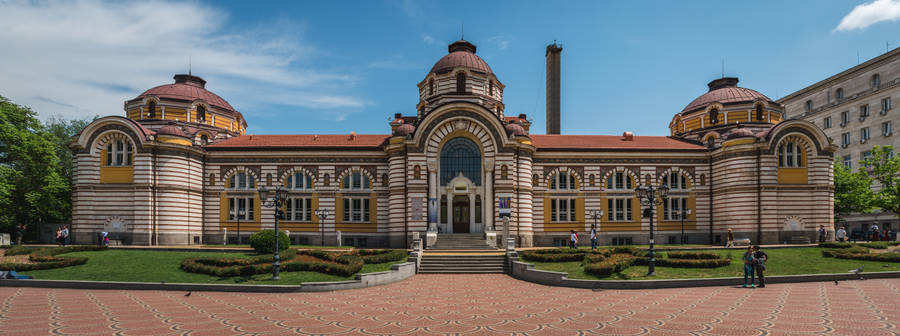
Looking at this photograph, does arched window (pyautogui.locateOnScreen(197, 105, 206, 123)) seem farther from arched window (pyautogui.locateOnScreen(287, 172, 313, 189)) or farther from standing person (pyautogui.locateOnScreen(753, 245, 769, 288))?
standing person (pyautogui.locateOnScreen(753, 245, 769, 288))

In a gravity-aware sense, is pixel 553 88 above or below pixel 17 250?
above

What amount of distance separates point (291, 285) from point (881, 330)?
1960 centimetres

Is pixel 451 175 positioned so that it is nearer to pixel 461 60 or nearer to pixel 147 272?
pixel 461 60

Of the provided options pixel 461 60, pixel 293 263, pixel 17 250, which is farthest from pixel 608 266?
pixel 17 250

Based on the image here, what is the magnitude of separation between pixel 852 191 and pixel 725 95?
14406 millimetres

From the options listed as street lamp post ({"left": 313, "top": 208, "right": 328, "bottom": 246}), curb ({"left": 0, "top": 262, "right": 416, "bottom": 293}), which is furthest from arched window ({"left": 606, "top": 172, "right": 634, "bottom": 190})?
curb ({"left": 0, "top": 262, "right": 416, "bottom": 293})

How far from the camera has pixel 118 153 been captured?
40281 millimetres

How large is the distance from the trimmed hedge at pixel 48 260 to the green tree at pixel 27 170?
41.2ft

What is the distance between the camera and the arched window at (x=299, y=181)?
43.8m

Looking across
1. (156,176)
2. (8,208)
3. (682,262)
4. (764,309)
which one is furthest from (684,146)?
(8,208)

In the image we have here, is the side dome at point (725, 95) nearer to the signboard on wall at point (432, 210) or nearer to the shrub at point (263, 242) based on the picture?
the signboard on wall at point (432, 210)

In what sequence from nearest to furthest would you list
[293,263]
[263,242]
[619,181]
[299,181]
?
[293,263], [263,242], [299,181], [619,181]

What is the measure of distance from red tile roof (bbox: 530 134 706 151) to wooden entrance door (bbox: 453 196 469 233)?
26.0 ft

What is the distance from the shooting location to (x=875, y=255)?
93.7 ft
